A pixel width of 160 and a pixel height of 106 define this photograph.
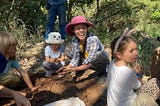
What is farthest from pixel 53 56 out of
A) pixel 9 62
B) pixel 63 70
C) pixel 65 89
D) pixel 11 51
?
pixel 11 51

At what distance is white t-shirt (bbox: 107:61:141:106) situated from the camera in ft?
9.50

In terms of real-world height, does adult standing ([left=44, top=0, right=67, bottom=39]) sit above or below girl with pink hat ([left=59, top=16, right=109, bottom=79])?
above

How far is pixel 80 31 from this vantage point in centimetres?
391

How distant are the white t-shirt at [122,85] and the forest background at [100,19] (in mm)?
1886

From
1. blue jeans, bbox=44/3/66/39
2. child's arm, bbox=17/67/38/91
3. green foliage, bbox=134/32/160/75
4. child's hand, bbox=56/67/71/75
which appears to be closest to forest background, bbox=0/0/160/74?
green foliage, bbox=134/32/160/75

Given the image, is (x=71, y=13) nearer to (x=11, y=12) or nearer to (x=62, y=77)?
(x=11, y=12)

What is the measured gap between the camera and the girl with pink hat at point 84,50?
393 centimetres

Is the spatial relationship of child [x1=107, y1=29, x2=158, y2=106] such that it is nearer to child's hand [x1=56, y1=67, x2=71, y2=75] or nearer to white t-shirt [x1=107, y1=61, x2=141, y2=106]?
white t-shirt [x1=107, y1=61, x2=141, y2=106]

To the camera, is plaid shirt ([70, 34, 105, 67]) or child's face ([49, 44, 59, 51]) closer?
plaid shirt ([70, 34, 105, 67])

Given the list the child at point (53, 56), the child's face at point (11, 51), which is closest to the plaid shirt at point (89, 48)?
the child at point (53, 56)

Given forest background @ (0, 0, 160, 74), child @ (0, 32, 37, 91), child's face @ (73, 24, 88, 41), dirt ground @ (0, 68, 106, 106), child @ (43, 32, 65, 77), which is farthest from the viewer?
forest background @ (0, 0, 160, 74)

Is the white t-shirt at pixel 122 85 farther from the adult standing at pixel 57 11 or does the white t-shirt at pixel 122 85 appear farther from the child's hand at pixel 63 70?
the adult standing at pixel 57 11

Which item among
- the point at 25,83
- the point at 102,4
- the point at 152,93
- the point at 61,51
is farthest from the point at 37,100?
the point at 102,4

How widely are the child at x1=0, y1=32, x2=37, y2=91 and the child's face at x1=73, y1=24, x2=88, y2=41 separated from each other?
74 cm
